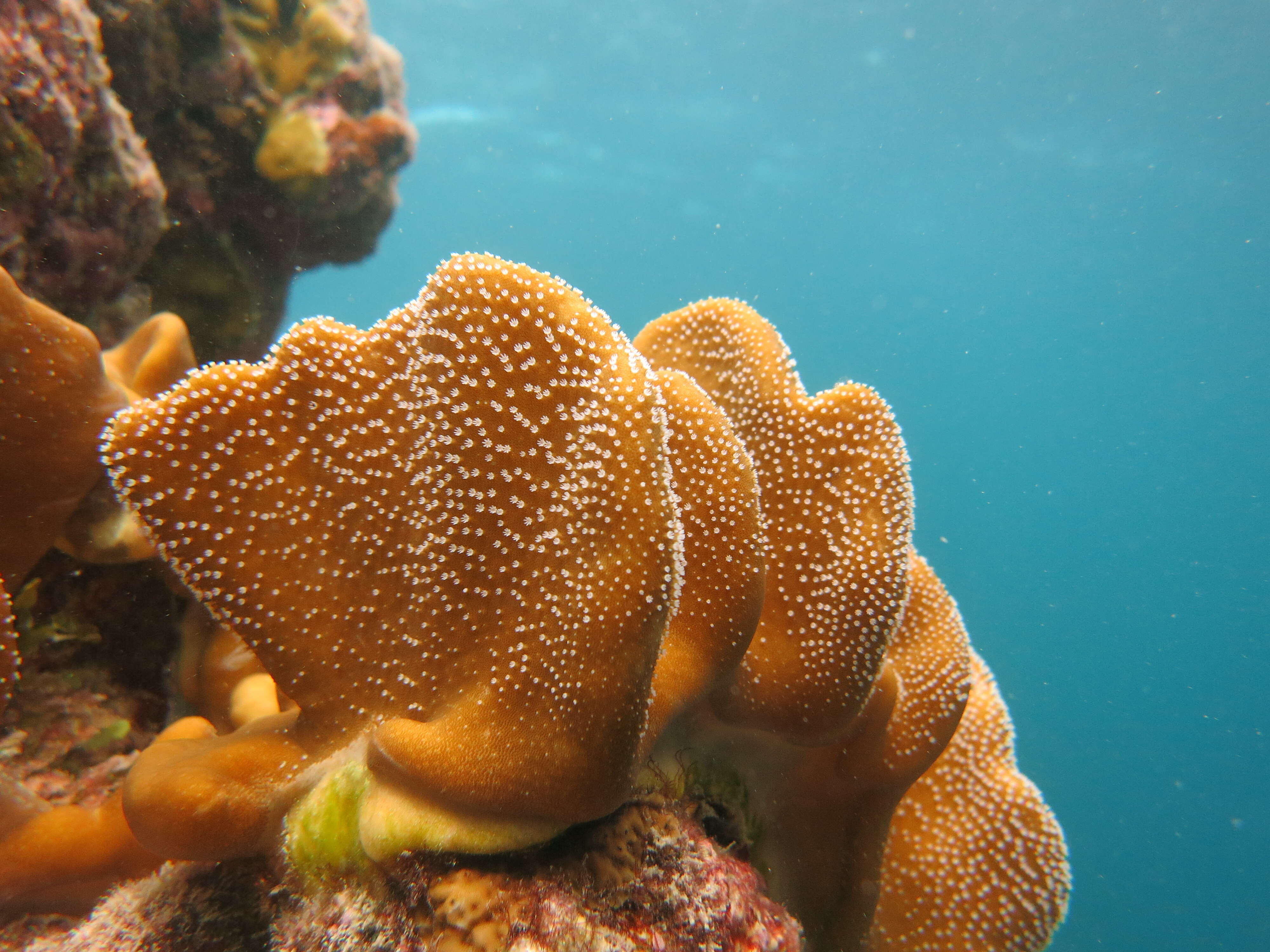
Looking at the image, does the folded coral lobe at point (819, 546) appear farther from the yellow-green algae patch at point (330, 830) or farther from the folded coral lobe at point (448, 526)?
the yellow-green algae patch at point (330, 830)

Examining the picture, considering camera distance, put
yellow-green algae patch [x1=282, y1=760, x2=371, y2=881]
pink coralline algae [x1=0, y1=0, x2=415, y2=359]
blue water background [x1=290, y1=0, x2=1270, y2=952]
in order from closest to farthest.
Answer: yellow-green algae patch [x1=282, y1=760, x2=371, y2=881]
pink coralline algae [x1=0, y1=0, x2=415, y2=359]
blue water background [x1=290, y1=0, x2=1270, y2=952]

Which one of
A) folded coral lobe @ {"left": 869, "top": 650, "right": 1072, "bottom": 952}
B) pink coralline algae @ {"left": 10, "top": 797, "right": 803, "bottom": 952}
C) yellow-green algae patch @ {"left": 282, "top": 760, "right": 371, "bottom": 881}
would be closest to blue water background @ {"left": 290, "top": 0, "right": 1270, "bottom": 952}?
yellow-green algae patch @ {"left": 282, "top": 760, "right": 371, "bottom": 881}

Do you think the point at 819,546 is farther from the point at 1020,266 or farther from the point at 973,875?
the point at 1020,266

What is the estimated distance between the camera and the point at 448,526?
1.60m

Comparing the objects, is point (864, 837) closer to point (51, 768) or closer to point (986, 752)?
point (986, 752)

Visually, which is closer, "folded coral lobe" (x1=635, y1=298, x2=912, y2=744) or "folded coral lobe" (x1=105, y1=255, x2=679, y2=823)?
"folded coral lobe" (x1=105, y1=255, x2=679, y2=823)

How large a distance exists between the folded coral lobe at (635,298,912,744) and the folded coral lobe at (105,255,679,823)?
2.24 feet

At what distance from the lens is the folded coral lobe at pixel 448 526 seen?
1473mm

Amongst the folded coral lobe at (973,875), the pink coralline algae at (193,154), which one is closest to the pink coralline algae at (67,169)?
the pink coralline algae at (193,154)

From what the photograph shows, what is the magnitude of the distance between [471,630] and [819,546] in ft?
3.57

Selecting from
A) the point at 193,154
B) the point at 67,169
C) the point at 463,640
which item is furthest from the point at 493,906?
the point at 193,154

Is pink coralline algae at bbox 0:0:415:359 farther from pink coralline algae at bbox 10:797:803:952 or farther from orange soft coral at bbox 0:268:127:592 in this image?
pink coralline algae at bbox 10:797:803:952

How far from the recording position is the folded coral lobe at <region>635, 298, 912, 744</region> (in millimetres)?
1989

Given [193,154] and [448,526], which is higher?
[193,154]
